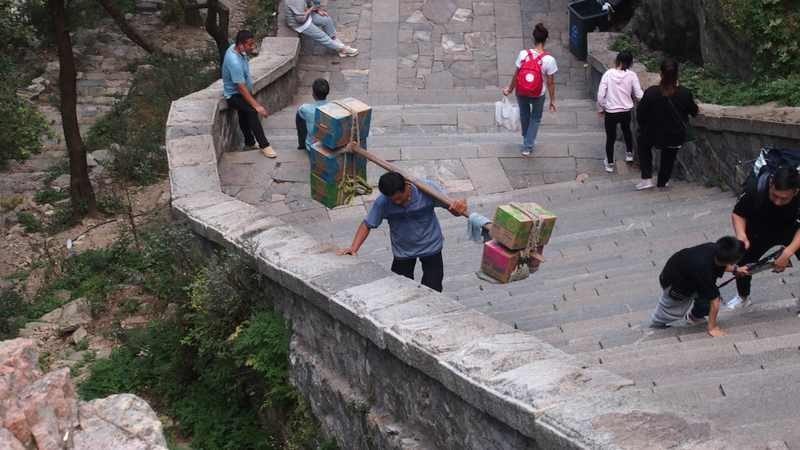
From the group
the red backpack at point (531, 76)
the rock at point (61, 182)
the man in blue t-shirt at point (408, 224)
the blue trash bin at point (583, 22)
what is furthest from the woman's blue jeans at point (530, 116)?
the rock at point (61, 182)

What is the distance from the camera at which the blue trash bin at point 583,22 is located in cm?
1512

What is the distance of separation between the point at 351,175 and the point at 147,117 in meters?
9.09

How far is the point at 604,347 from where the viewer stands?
23.1 feet

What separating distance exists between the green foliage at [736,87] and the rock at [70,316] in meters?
6.22

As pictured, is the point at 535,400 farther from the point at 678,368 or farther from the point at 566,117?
the point at 566,117

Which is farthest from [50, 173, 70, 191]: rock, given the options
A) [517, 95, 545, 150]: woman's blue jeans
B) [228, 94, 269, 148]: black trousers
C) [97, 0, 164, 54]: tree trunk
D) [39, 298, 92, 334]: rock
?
[517, 95, 545, 150]: woman's blue jeans

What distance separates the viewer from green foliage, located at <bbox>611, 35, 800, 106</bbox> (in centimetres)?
1003

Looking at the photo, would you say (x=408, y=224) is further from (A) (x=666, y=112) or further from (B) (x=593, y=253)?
(A) (x=666, y=112)

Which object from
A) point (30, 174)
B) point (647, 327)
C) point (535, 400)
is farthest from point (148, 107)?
point (535, 400)

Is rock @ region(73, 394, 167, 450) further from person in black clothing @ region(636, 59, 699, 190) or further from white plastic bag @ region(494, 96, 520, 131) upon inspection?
white plastic bag @ region(494, 96, 520, 131)

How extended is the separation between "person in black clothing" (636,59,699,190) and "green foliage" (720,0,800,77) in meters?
1.07

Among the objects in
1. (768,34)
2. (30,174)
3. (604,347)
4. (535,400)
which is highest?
(768,34)

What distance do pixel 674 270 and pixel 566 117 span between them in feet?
22.5

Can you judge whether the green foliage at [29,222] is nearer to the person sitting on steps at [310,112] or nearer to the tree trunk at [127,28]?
the tree trunk at [127,28]
